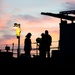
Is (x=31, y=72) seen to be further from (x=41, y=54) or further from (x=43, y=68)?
(x=41, y=54)

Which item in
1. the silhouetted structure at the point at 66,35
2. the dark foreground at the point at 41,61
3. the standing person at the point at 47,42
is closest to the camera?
the dark foreground at the point at 41,61

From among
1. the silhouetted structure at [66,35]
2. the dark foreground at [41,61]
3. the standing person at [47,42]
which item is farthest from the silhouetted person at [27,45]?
the silhouetted structure at [66,35]

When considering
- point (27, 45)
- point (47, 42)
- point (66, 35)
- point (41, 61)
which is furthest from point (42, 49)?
point (66, 35)

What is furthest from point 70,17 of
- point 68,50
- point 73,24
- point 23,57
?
point 23,57

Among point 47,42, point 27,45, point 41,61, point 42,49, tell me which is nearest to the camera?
point 41,61

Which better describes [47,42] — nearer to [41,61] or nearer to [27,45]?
[27,45]

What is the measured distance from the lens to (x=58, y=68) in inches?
770

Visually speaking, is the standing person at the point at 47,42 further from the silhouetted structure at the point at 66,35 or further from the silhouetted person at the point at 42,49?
the silhouetted structure at the point at 66,35

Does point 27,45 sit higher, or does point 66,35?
point 66,35

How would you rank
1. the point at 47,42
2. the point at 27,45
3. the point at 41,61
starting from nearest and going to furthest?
1. the point at 41,61
2. the point at 47,42
3. the point at 27,45

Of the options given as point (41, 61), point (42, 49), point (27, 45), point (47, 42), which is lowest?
point (41, 61)

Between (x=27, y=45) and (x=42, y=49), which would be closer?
(x=42, y=49)

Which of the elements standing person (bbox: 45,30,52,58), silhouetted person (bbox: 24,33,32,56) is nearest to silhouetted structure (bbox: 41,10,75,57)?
standing person (bbox: 45,30,52,58)

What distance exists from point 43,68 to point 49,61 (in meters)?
0.55
